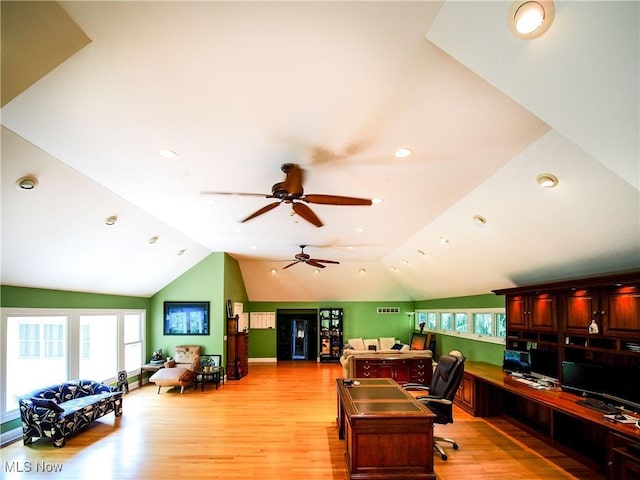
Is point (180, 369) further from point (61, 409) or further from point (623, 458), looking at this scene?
point (623, 458)

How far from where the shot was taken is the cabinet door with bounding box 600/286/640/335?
3.94 metres

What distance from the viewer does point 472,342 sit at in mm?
8266

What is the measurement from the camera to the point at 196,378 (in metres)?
9.05

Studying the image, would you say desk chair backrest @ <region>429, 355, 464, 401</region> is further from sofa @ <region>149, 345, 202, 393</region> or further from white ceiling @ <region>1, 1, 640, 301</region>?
sofa @ <region>149, 345, 202, 393</region>

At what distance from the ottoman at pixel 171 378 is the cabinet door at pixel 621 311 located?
7.53 meters

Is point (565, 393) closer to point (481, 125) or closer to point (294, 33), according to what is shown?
point (481, 125)

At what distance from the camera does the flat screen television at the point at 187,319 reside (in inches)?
371

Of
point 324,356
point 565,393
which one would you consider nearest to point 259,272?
point 324,356

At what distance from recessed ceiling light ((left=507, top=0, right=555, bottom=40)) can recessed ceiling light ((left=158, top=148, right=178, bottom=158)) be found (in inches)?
115

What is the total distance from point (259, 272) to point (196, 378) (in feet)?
11.8

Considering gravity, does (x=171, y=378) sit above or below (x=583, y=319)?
below

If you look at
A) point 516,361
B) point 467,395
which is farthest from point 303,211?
point 467,395
